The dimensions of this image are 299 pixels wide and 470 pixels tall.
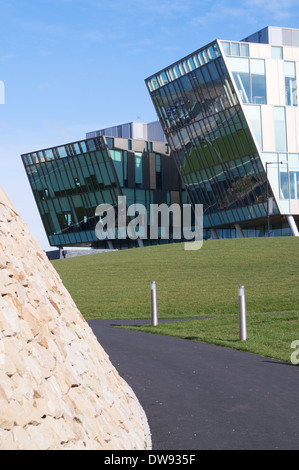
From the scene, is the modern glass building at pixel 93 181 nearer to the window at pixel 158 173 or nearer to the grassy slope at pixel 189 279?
the window at pixel 158 173

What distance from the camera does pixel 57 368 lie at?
572 cm

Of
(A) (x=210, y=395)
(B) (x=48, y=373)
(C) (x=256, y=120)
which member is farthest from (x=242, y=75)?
(B) (x=48, y=373)

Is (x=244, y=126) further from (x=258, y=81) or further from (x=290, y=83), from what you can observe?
(x=290, y=83)

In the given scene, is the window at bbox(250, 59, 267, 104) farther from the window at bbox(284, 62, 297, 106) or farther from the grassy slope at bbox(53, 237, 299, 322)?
the grassy slope at bbox(53, 237, 299, 322)

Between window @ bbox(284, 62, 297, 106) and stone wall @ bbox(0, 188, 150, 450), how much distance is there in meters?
53.6

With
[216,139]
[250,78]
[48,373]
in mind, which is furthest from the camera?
[216,139]

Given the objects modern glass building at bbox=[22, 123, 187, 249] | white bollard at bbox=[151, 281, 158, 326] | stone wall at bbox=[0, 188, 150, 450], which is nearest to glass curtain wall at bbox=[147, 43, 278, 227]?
modern glass building at bbox=[22, 123, 187, 249]

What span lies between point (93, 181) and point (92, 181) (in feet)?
0.75

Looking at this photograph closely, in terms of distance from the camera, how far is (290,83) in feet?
191

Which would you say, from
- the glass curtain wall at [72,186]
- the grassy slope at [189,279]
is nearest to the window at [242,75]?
the grassy slope at [189,279]

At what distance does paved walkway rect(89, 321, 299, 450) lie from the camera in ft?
21.2

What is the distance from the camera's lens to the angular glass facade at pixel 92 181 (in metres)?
73.9

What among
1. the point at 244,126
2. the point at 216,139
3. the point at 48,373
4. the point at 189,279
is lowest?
the point at 189,279
